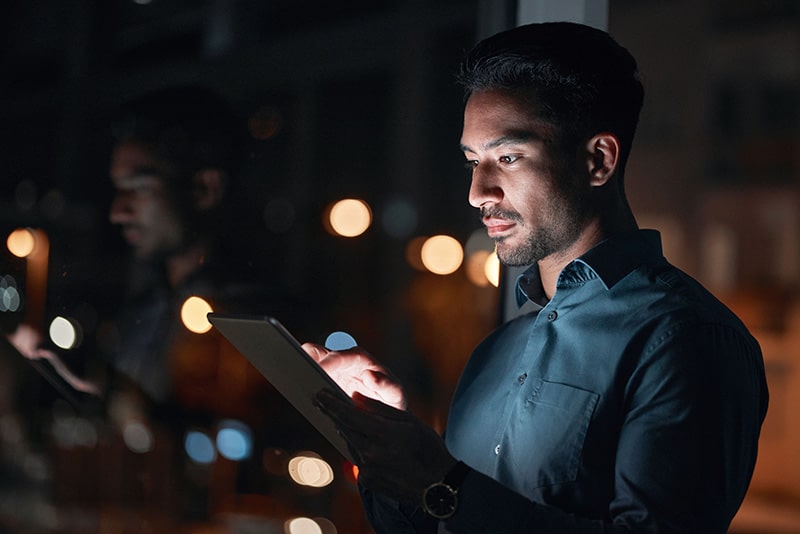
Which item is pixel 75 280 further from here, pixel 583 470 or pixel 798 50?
pixel 798 50

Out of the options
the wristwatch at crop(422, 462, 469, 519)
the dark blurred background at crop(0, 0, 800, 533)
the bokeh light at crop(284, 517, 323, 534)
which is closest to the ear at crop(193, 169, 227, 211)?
the dark blurred background at crop(0, 0, 800, 533)

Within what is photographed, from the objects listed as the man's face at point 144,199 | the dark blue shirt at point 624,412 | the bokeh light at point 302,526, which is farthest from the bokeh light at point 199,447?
the dark blue shirt at point 624,412

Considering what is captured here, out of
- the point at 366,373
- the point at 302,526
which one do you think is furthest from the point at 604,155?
the point at 302,526

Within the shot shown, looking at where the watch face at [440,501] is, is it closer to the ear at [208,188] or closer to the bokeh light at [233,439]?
the ear at [208,188]

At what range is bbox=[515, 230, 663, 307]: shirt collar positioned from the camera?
100 centimetres

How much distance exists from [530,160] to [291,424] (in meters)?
1.50

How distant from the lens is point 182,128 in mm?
1656

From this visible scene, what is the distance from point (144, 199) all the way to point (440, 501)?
928 millimetres

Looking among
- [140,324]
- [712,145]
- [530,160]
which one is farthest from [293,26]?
[530,160]

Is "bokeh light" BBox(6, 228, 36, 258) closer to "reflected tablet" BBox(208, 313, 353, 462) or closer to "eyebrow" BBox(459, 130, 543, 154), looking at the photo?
"reflected tablet" BBox(208, 313, 353, 462)

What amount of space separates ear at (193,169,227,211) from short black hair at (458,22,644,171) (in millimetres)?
714

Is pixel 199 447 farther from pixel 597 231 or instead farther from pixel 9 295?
pixel 597 231

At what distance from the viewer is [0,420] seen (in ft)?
6.75

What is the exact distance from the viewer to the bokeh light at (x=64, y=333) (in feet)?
5.15
